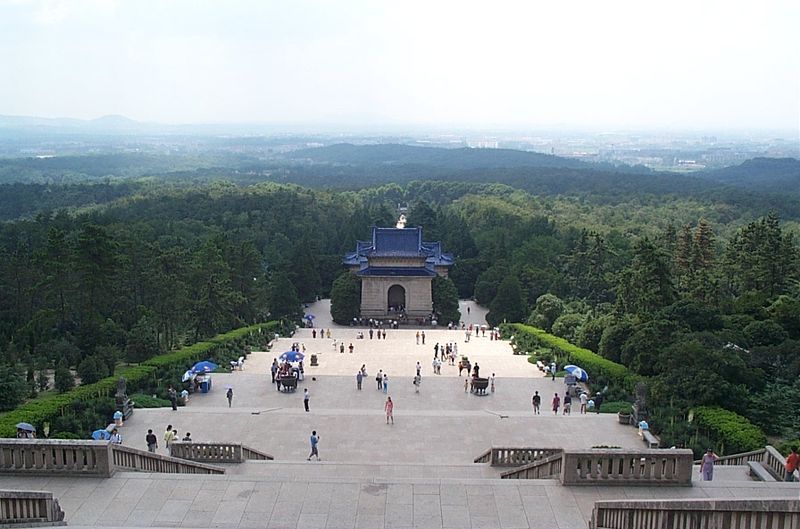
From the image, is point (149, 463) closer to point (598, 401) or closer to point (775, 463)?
point (775, 463)

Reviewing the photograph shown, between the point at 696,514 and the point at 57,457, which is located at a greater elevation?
the point at 696,514

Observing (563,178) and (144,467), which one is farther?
(563,178)

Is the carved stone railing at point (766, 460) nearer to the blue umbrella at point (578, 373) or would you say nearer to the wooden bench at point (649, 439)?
the wooden bench at point (649, 439)

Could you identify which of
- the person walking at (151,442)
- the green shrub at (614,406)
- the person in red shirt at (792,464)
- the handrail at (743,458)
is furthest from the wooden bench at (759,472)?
the person walking at (151,442)

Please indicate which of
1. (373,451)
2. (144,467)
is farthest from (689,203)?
(144,467)

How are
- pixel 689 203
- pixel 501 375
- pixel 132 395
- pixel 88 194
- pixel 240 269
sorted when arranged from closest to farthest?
pixel 132 395 → pixel 501 375 → pixel 240 269 → pixel 689 203 → pixel 88 194

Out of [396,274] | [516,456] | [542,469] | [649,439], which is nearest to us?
[542,469]

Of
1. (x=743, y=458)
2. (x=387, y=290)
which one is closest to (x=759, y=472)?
(x=743, y=458)

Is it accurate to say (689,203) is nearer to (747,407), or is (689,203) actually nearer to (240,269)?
(240,269)
